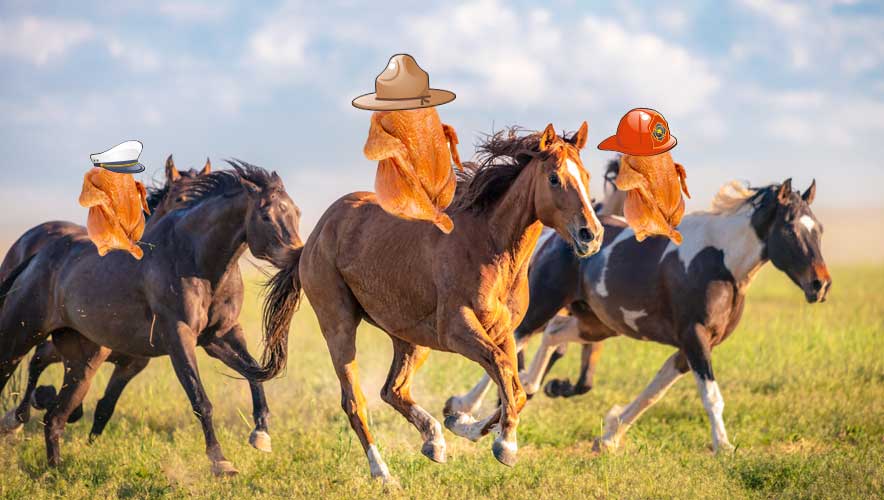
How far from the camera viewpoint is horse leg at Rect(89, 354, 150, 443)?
28.1 ft

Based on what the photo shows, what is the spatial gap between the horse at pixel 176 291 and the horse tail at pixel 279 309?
0.07 meters

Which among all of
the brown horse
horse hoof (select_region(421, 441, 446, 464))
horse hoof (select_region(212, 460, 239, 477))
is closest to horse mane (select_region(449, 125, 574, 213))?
the brown horse

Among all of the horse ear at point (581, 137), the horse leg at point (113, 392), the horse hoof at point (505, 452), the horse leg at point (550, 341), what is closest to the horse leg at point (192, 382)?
the horse leg at point (113, 392)

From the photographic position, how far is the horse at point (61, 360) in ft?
27.9

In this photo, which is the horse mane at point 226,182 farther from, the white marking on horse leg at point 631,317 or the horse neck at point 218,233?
the white marking on horse leg at point 631,317

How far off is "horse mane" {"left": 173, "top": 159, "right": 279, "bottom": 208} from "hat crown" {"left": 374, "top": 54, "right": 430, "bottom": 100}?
3.06 metres

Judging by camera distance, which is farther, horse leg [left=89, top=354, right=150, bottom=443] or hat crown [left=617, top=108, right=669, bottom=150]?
horse leg [left=89, top=354, right=150, bottom=443]

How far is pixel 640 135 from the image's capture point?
5387 millimetres

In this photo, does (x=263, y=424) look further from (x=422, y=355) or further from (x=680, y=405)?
(x=680, y=405)

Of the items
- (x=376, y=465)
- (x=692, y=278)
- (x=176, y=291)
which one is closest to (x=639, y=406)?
(x=692, y=278)

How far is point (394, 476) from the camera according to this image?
6598 mm

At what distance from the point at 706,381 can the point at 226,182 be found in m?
4.09

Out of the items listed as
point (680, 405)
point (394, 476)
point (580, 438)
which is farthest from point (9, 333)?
point (680, 405)

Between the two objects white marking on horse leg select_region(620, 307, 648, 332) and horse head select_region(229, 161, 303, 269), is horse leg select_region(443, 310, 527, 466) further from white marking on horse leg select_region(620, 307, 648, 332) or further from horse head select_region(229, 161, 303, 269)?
white marking on horse leg select_region(620, 307, 648, 332)
